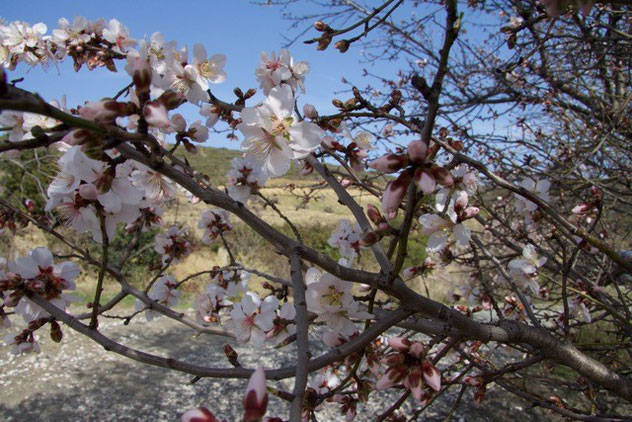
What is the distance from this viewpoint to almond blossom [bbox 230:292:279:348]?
5.59 feet

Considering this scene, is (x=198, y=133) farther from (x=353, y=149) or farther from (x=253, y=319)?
(x=253, y=319)

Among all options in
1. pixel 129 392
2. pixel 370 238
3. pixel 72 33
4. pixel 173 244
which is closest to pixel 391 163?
pixel 370 238

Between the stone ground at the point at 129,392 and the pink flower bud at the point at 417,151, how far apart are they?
4121 mm

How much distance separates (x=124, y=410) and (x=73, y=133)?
183 inches

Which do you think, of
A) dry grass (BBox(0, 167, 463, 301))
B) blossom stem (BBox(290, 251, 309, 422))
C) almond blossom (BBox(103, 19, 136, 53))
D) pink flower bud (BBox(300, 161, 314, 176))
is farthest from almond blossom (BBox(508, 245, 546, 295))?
dry grass (BBox(0, 167, 463, 301))

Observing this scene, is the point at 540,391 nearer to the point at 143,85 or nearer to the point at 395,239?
the point at 395,239

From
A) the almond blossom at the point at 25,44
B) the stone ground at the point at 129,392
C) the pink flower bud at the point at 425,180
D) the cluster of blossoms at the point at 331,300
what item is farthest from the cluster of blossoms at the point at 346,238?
the stone ground at the point at 129,392

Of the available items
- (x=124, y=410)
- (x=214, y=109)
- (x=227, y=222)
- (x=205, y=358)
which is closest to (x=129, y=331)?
(x=205, y=358)

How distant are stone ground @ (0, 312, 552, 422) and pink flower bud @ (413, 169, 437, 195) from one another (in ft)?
13.5

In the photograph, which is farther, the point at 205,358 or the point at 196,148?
the point at 205,358

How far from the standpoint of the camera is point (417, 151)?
74 cm

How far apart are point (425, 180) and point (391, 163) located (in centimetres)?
8

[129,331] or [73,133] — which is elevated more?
[129,331]

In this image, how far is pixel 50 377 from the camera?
5.21m
